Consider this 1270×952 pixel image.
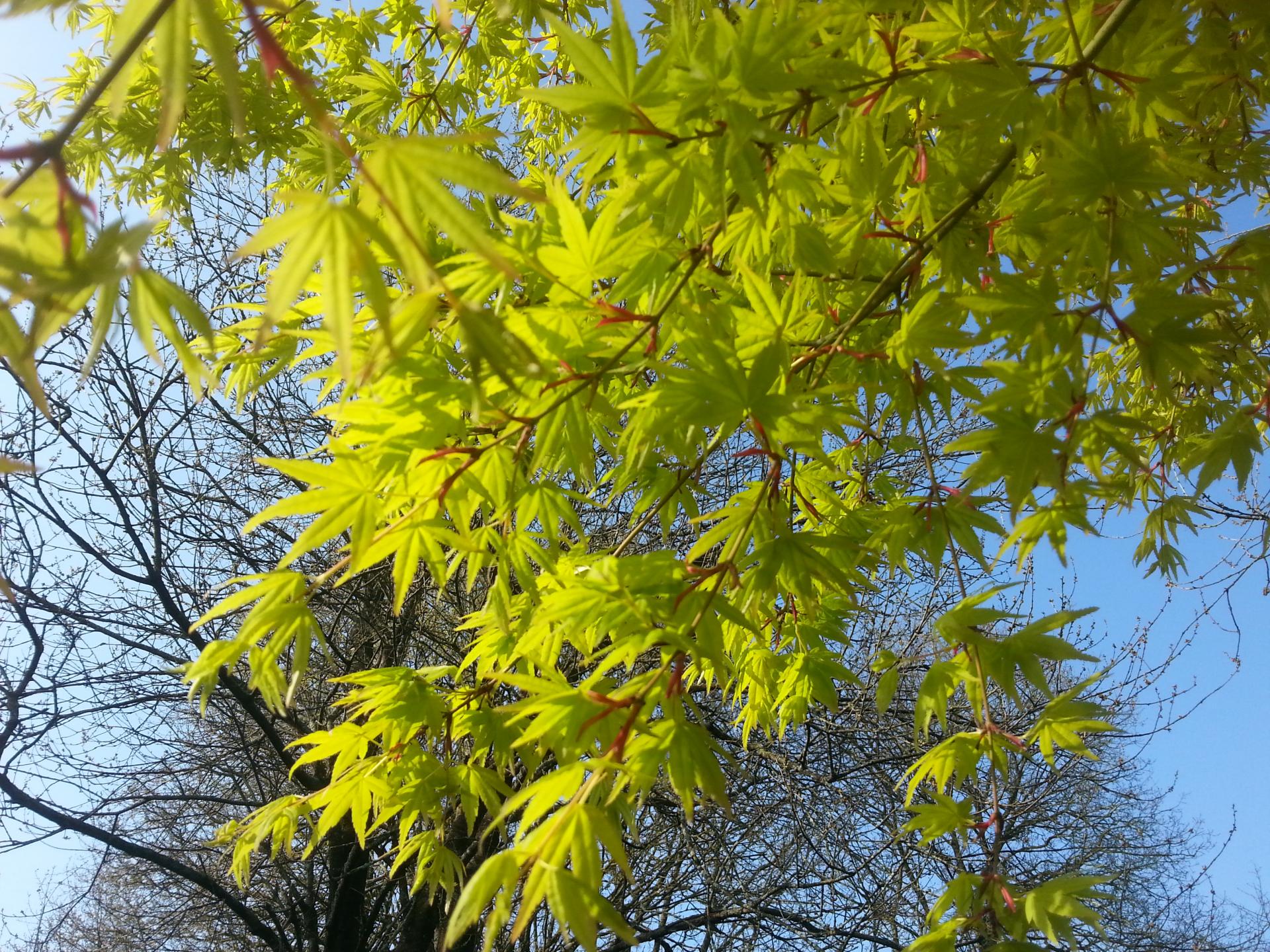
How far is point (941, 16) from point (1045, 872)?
471 centimetres

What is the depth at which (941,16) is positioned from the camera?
4.21ft

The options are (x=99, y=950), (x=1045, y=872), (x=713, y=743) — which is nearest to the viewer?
(x=713, y=743)

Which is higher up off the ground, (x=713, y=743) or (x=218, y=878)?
(x=218, y=878)

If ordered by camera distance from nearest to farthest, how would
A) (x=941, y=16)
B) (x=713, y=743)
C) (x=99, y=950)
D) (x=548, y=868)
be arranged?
(x=548, y=868) < (x=713, y=743) < (x=941, y=16) < (x=99, y=950)

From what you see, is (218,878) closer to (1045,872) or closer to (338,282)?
(1045,872)

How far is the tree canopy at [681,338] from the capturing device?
0.61 metres

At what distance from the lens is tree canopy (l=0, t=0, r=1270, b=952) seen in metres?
0.61

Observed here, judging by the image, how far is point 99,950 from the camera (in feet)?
16.4

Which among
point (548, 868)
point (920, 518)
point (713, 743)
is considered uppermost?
point (920, 518)

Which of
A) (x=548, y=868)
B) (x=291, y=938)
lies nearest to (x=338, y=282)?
(x=548, y=868)

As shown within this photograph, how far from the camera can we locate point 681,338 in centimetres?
→ 109

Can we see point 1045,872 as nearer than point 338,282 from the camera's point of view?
No

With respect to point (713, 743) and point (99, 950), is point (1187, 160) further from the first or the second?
point (99, 950)

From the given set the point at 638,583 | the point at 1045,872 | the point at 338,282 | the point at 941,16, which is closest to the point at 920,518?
the point at 638,583
